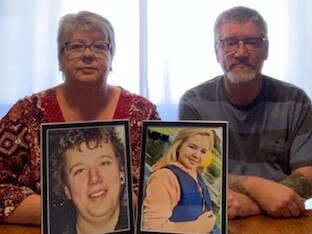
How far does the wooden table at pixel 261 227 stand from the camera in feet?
3.53

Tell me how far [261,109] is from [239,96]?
82 mm

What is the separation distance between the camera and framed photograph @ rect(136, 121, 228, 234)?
99 centimetres

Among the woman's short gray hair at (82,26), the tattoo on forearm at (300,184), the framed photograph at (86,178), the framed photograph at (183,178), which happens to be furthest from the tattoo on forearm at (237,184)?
the woman's short gray hair at (82,26)

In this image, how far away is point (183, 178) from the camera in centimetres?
101

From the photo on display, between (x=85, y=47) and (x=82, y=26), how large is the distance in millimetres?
65

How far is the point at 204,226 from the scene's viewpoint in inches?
38.7

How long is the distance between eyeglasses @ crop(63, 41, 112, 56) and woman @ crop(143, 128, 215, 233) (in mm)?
373

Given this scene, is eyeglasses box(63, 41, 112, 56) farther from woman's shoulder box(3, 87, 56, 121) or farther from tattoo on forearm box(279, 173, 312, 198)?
tattoo on forearm box(279, 173, 312, 198)

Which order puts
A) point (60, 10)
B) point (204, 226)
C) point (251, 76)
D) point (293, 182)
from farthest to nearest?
1. point (60, 10)
2. point (251, 76)
3. point (293, 182)
4. point (204, 226)

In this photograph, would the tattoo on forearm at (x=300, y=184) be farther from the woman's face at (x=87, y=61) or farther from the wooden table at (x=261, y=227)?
the woman's face at (x=87, y=61)

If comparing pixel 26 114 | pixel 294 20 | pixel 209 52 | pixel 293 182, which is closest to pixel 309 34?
pixel 294 20

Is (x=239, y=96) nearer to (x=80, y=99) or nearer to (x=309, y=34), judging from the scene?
(x=80, y=99)

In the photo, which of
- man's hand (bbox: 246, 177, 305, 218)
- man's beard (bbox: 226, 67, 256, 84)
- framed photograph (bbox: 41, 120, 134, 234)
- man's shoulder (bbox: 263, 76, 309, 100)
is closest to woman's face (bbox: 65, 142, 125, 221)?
framed photograph (bbox: 41, 120, 134, 234)

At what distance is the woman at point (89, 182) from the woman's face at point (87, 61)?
0.96 ft
